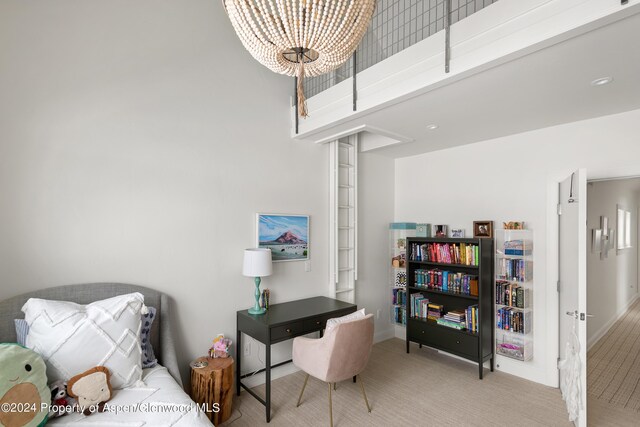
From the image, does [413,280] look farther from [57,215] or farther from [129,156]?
[57,215]

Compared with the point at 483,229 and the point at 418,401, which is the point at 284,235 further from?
the point at 483,229

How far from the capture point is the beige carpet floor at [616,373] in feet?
9.51

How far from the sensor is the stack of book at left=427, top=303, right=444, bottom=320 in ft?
12.8

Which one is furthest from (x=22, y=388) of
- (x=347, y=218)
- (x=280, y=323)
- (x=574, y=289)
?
(x=574, y=289)

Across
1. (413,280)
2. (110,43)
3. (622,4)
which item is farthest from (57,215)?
(413,280)

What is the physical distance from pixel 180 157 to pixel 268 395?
2.07 m

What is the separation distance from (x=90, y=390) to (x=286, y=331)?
1.42m

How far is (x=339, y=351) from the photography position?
8.32 ft

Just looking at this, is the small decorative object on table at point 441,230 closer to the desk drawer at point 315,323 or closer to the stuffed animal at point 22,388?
the desk drawer at point 315,323

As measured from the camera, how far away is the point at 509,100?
2.63 meters

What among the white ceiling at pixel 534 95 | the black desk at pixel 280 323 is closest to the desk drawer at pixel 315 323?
the black desk at pixel 280 323

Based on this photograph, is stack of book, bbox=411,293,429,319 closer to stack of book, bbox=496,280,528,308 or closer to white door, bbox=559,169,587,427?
stack of book, bbox=496,280,528,308

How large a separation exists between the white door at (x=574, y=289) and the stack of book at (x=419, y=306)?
1.32 meters

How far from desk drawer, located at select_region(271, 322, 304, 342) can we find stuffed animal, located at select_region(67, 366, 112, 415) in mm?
1201
